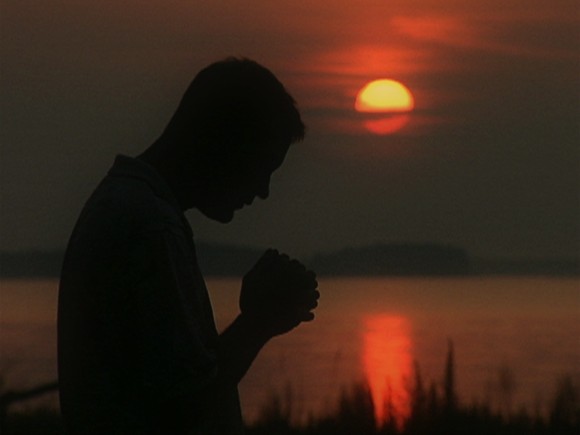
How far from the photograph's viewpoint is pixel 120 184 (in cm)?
278

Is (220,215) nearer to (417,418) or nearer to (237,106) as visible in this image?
(237,106)

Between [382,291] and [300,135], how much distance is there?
Answer: 37732mm

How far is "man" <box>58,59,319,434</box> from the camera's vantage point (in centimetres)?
270

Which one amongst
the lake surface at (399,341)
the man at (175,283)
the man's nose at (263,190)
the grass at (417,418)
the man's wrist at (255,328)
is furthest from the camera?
the lake surface at (399,341)

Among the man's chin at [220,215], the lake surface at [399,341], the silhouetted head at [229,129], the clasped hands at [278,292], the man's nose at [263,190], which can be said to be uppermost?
the silhouetted head at [229,129]

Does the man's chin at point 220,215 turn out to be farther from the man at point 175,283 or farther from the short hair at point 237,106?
the short hair at point 237,106

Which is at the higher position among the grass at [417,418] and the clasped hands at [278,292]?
the clasped hands at [278,292]

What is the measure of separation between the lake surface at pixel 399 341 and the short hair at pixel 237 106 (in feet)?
10.1

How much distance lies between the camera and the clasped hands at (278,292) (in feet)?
9.50

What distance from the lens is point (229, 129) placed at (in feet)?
9.53

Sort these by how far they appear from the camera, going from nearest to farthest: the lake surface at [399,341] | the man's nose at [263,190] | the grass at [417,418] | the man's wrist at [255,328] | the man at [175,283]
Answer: the man at [175,283]
the man's wrist at [255,328]
the man's nose at [263,190]
the grass at [417,418]
the lake surface at [399,341]

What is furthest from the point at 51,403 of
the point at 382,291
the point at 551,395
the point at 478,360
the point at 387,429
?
the point at 382,291

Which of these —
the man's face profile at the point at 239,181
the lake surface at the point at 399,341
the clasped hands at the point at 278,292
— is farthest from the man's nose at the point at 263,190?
the lake surface at the point at 399,341

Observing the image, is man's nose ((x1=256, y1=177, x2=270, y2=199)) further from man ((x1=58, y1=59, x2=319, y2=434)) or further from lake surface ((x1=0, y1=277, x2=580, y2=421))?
lake surface ((x1=0, y1=277, x2=580, y2=421))
